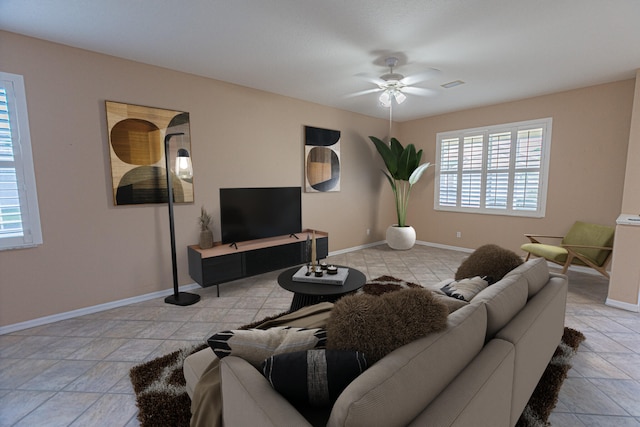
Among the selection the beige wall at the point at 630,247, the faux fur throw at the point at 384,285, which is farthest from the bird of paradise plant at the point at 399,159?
the beige wall at the point at 630,247

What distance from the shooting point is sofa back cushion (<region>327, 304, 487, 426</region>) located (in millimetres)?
729

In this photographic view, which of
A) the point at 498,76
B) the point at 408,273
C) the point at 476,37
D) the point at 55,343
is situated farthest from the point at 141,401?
the point at 498,76

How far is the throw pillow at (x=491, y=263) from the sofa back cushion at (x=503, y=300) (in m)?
0.43

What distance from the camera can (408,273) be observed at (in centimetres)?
413

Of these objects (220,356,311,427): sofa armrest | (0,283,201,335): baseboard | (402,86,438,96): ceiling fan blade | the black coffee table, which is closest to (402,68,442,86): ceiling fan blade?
(402,86,438,96): ceiling fan blade

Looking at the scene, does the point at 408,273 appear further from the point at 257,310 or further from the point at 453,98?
the point at 453,98

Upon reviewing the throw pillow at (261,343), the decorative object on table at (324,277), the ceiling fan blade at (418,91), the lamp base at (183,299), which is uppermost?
the ceiling fan blade at (418,91)

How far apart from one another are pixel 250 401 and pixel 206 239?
2.78 meters

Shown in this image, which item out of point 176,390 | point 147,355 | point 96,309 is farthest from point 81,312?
point 176,390

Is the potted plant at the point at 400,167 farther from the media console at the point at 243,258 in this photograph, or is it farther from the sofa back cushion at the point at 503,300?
the sofa back cushion at the point at 503,300

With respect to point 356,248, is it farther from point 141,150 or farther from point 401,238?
point 141,150

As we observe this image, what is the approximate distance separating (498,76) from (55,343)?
17.6ft

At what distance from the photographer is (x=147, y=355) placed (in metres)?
2.20

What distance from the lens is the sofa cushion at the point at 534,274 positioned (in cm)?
176
